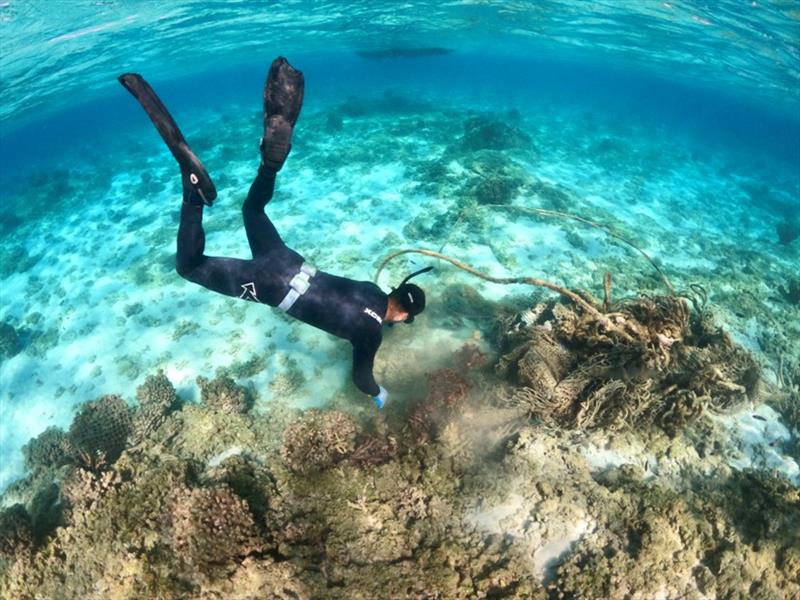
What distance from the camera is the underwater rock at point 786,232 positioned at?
16730 mm

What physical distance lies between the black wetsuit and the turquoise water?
4.91 feet

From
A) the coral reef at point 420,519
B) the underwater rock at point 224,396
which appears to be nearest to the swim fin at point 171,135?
the coral reef at point 420,519

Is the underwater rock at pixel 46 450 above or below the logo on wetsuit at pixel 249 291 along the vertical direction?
below

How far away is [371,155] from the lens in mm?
17562

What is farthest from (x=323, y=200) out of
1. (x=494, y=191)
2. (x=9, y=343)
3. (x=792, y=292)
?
(x=792, y=292)

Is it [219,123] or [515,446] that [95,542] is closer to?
[515,446]

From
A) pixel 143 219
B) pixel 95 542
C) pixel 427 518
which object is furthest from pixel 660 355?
pixel 143 219

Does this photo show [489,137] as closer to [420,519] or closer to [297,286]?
[297,286]

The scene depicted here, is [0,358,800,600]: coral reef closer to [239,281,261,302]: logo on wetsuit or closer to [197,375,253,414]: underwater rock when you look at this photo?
[197,375,253,414]: underwater rock

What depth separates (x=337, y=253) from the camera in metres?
10.9

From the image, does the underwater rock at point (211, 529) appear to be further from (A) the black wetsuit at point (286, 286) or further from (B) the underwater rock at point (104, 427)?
(B) the underwater rock at point (104, 427)

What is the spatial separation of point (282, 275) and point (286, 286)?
6.0 inches

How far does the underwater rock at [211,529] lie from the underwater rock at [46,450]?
3912mm

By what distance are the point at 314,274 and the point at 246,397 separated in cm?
284
